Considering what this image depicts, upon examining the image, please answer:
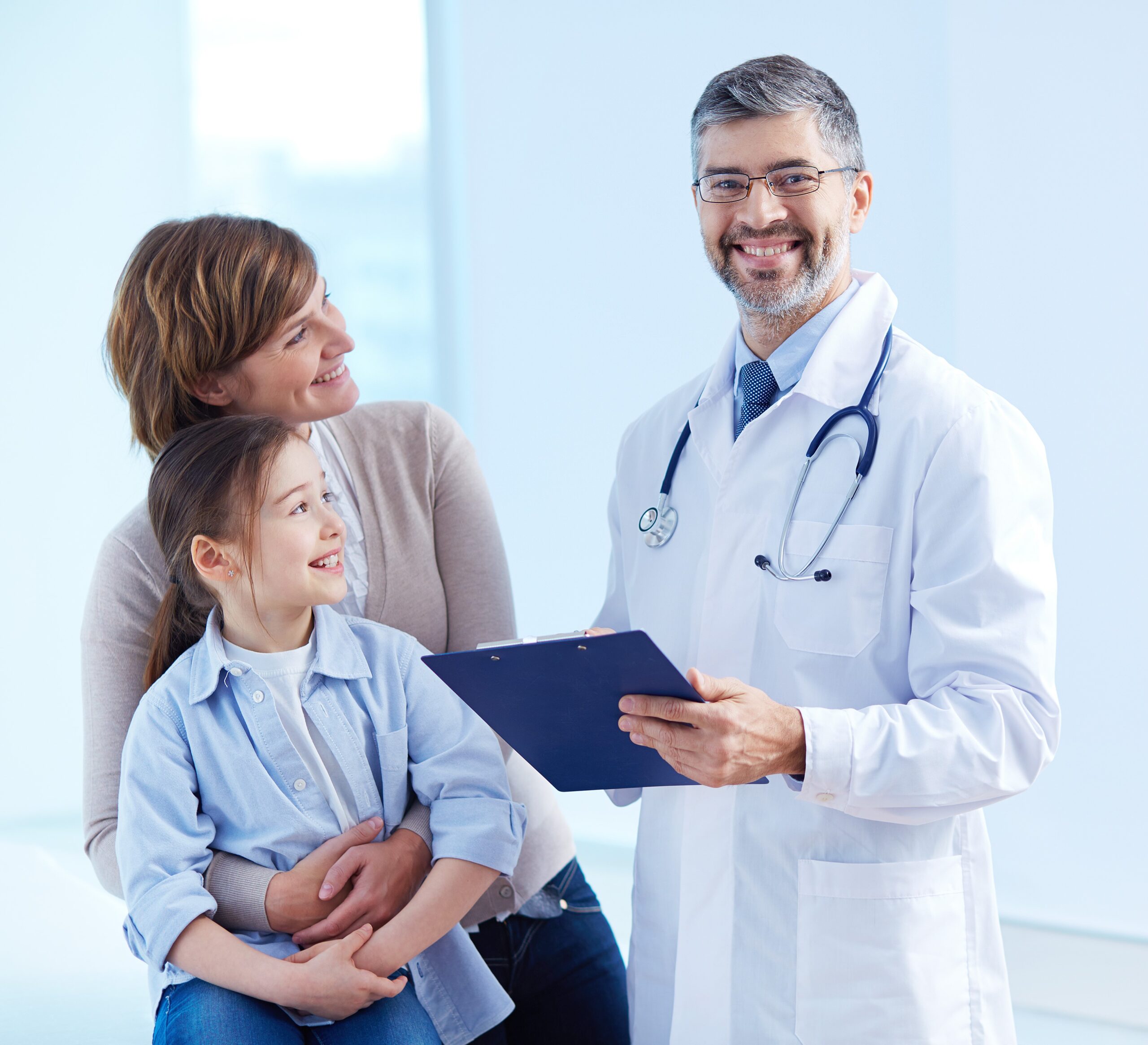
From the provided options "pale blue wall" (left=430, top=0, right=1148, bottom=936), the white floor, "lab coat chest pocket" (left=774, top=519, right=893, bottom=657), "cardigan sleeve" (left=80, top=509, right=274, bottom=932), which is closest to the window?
"pale blue wall" (left=430, top=0, right=1148, bottom=936)

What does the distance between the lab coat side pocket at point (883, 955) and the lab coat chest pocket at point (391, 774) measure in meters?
0.51

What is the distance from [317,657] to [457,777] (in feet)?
0.77

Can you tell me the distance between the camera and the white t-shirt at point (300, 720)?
1.42 metres

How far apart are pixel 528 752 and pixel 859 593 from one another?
44cm

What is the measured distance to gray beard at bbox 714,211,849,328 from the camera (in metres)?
1.50

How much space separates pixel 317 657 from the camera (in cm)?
146

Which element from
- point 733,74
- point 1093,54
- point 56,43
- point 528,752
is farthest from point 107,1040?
point 56,43

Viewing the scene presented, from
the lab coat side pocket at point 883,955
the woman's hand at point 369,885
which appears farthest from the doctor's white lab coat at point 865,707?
the woman's hand at point 369,885

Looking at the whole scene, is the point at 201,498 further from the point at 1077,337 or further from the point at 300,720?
the point at 1077,337

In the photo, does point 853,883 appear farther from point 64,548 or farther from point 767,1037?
point 64,548

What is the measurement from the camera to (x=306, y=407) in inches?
64.4

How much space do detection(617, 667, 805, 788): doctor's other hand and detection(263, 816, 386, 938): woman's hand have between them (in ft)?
1.32

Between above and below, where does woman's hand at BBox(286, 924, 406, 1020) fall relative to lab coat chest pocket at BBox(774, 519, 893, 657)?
below

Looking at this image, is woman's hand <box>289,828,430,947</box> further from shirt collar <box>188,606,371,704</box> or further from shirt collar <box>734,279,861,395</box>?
shirt collar <box>734,279,861,395</box>
